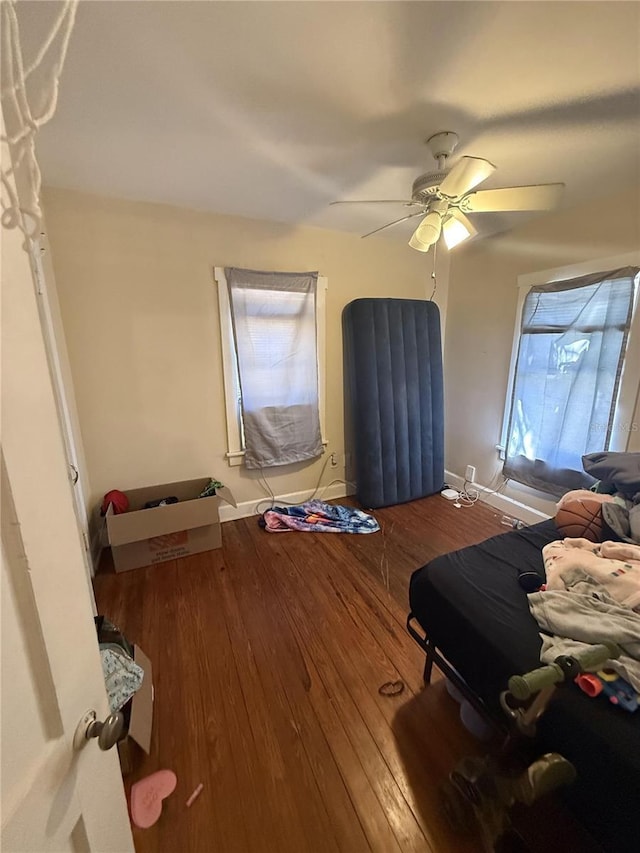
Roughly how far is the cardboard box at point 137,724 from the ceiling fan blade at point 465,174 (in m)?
2.48

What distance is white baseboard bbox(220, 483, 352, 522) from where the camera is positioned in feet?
9.59

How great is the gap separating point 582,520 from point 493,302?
2088mm

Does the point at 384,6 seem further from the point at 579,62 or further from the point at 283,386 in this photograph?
the point at 283,386

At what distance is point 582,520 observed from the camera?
159 centimetres

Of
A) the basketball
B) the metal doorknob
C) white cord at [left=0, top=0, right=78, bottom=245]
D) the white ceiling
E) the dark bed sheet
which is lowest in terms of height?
the dark bed sheet

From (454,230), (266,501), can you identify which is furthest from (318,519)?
(454,230)

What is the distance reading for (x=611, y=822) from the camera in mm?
776

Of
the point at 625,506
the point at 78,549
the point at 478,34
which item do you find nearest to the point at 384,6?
the point at 478,34

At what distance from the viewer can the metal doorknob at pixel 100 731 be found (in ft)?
1.81

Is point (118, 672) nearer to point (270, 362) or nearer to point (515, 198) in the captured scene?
point (270, 362)

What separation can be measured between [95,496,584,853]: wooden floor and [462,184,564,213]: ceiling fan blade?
7.10 ft

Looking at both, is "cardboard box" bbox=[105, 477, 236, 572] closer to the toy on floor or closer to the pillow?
the toy on floor

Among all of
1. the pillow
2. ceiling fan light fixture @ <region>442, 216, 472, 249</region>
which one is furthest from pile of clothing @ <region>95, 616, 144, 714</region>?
ceiling fan light fixture @ <region>442, 216, 472, 249</region>

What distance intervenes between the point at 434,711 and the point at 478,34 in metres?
2.47
